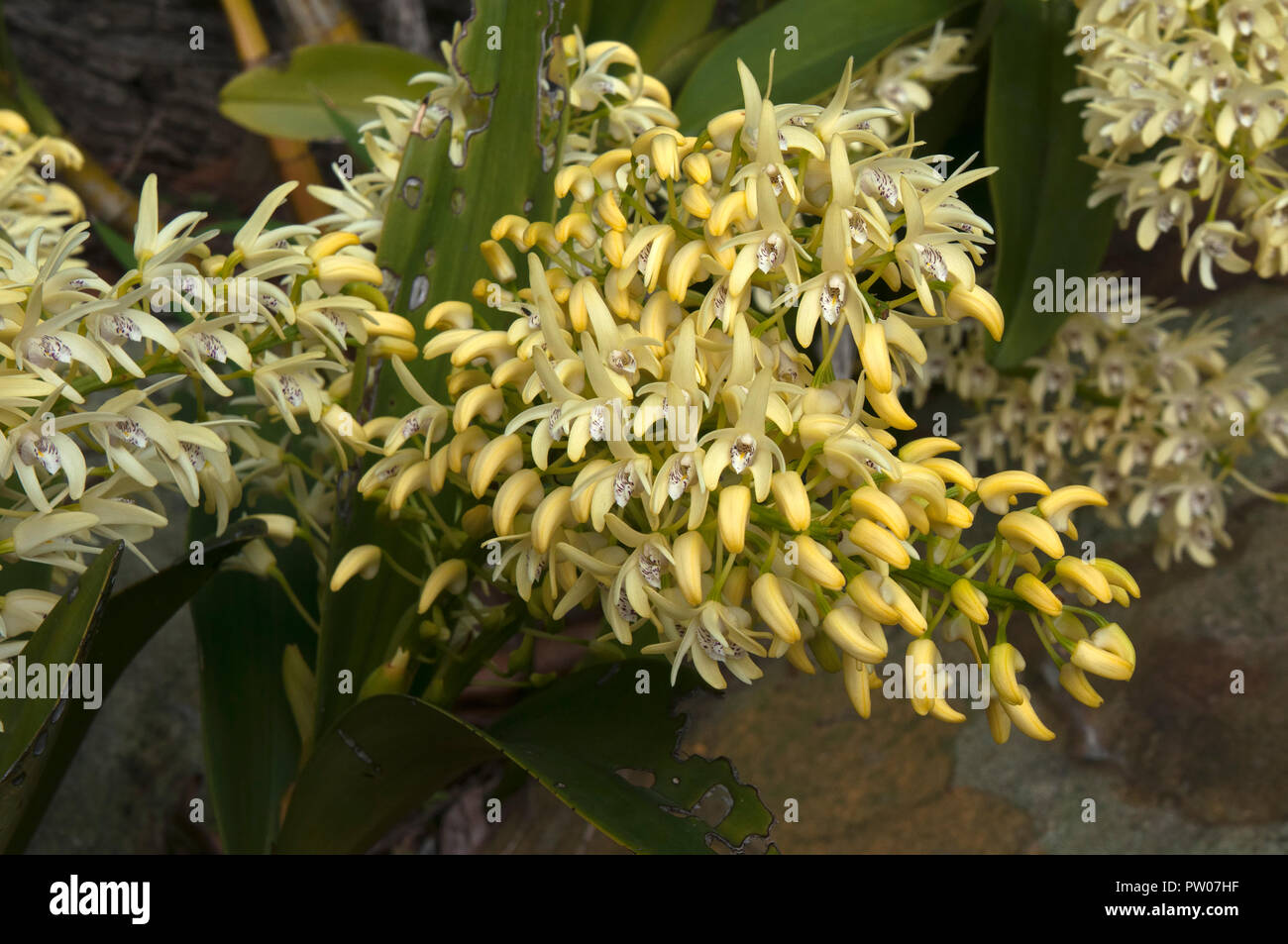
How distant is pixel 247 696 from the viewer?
86cm

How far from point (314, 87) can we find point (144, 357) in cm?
89

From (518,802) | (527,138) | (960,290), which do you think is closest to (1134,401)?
(960,290)

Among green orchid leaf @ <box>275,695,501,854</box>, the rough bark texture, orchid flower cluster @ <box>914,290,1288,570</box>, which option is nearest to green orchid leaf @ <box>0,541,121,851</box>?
green orchid leaf @ <box>275,695,501,854</box>

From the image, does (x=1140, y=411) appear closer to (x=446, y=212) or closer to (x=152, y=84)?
(x=446, y=212)

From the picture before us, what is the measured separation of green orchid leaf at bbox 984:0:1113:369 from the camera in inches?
39.0

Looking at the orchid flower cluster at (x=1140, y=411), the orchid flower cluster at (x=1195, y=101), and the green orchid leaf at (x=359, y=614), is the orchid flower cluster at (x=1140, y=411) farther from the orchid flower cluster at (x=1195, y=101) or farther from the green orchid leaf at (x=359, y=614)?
the green orchid leaf at (x=359, y=614)

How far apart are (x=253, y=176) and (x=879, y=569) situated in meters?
2.09

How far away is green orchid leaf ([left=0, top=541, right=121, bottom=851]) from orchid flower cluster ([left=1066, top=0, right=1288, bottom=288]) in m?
0.87

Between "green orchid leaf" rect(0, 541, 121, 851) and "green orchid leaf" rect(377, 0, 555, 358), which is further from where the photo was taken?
"green orchid leaf" rect(377, 0, 555, 358)

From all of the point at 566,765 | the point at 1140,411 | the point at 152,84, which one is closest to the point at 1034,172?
the point at 1140,411

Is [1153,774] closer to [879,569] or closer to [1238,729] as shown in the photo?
[1238,729]

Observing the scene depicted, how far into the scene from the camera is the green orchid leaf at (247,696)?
841 millimetres

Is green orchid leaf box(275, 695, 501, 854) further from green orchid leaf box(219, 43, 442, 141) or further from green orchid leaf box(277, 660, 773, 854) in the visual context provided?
green orchid leaf box(219, 43, 442, 141)

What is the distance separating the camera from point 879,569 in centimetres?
53
